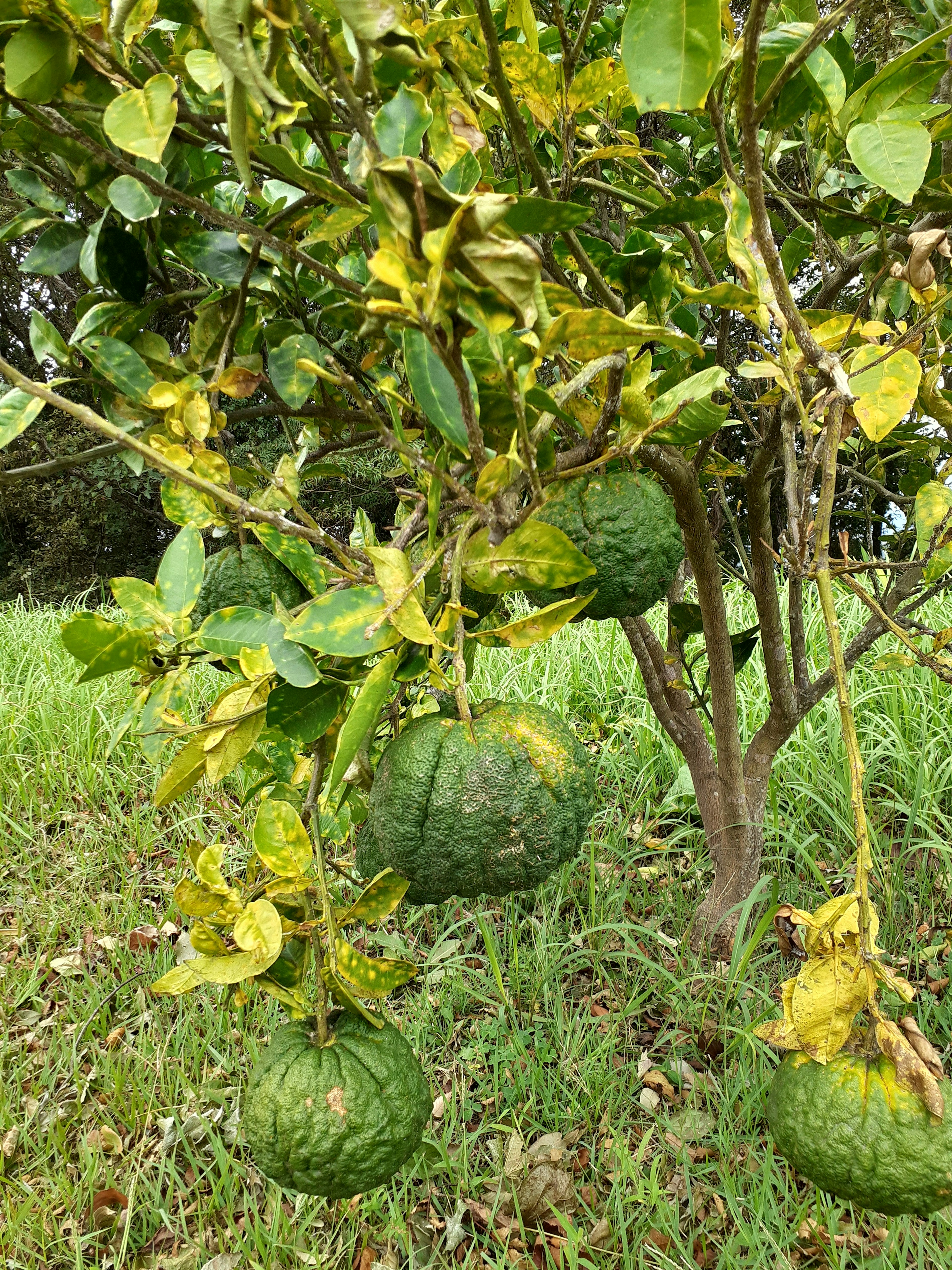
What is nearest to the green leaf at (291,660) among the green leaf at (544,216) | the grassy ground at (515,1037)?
the green leaf at (544,216)

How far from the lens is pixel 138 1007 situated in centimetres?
219

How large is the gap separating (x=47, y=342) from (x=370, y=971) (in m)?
0.76

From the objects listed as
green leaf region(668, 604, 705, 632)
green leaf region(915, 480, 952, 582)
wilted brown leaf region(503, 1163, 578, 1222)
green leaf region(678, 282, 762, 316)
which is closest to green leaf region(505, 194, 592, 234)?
green leaf region(678, 282, 762, 316)

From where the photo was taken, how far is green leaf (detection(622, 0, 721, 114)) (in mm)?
536

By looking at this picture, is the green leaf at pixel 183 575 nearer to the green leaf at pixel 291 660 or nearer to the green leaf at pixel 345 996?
the green leaf at pixel 291 660

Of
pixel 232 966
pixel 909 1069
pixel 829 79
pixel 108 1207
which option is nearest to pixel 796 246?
pixel 829 79

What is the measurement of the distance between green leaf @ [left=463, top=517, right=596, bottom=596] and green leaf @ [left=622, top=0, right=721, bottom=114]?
0.29 metres

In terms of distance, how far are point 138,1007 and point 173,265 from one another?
70.9 inches

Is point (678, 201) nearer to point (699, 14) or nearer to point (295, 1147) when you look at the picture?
point (699, 14)

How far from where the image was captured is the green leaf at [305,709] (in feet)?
2.40

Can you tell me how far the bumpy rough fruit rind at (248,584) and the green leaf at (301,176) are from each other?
0.35 metres

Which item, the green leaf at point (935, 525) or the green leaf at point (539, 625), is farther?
the green leaf at point (935, 525)

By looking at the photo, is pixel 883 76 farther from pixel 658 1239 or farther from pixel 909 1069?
pixel 658 1239

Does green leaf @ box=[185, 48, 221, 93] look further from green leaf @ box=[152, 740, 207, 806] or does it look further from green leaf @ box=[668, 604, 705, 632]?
green leaf @ box=[668, 604, 705, 632]
